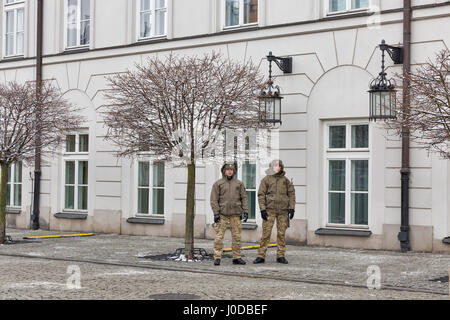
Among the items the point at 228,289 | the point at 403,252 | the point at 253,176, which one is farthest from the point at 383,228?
the point at 228,289

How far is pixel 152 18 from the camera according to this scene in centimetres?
1992

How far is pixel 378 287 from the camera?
10562mm

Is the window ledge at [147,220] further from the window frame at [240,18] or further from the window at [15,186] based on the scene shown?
the window frame at [240,18]

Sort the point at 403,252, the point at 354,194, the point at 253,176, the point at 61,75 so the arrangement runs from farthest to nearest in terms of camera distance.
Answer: the point at 61,75 < the point at 253,176 < the point at 354,194 < the point at 403,252

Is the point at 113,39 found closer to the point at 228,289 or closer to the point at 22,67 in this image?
the point at 22,67

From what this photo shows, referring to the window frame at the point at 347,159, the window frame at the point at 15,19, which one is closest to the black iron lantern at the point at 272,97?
the window frame at the point at 347,159

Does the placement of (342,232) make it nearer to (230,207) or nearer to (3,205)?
(230,207)

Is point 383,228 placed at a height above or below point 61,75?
below

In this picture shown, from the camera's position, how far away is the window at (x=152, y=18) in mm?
19766

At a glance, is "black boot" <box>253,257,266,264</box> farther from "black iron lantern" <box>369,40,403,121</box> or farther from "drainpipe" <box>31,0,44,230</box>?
"drainpipe" <box>31,0,44,230</box>

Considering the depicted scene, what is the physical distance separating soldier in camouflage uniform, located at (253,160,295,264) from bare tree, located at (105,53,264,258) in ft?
3.96
